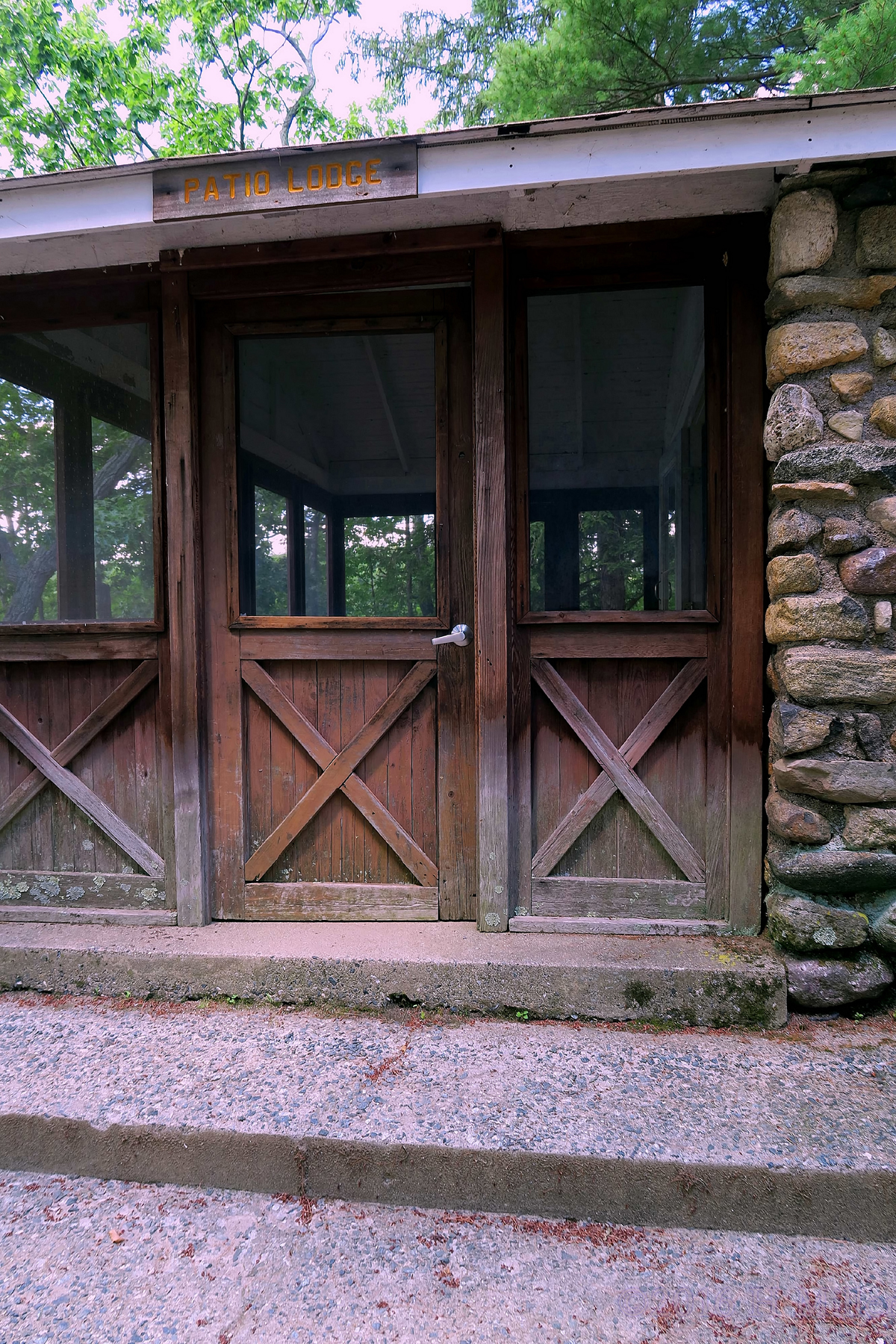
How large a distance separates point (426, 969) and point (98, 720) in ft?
5.58

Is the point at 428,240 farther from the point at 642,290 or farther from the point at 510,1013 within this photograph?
the point at 510,1013

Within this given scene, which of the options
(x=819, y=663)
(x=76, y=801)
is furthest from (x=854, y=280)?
(x=76, y=801)

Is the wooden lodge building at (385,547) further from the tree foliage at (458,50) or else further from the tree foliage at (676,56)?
the tree foliage at (458,50)

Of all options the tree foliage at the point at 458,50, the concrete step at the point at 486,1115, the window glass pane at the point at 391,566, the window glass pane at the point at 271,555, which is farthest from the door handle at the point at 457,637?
the tree foliage at the point at 458,50

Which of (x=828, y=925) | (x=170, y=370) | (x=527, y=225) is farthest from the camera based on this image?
(x=170, y=370)

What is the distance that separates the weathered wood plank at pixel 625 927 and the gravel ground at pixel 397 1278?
3.48ft

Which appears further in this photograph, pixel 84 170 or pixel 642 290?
pixel 642 290

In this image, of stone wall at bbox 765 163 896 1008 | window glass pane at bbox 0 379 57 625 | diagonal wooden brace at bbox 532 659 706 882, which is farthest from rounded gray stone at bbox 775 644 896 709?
window glass pane at bbox 0 379 57 625

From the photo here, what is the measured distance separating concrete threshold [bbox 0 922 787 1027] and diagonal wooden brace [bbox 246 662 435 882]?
0.30m

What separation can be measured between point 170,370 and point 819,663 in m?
2.68

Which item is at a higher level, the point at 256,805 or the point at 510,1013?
the point at 256,805

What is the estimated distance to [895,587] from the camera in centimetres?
253

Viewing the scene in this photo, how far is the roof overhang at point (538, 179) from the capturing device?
2.41 metres

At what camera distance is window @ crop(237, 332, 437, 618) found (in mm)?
3043
